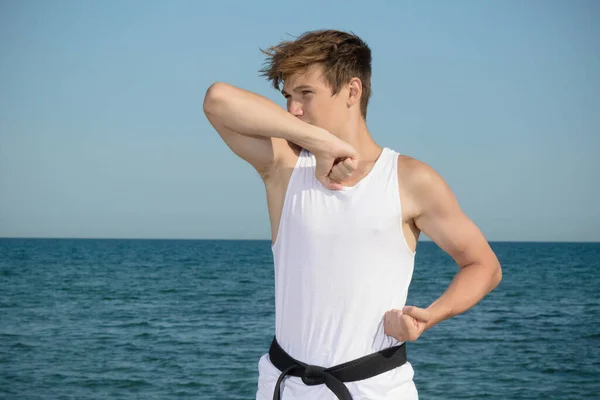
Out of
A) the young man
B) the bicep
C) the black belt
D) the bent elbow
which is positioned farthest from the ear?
the black belt

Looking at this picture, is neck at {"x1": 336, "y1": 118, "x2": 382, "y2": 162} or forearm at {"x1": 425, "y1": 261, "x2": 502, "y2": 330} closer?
forearm at {"x1": 425, "y1": 261, "x2": 502, "y2": 330}

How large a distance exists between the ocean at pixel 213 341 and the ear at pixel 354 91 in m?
12.9

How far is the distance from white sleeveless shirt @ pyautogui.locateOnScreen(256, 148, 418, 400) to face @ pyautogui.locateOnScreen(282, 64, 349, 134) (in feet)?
0.73

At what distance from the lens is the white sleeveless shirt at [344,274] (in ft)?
8.64

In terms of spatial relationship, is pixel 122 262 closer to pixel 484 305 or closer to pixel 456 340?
pixel 484 305

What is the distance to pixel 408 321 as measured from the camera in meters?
2.45

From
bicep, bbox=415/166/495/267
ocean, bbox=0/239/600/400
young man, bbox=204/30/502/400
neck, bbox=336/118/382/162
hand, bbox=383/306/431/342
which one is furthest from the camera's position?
ocean, bbox=0/239/600/400

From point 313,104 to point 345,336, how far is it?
80 cm

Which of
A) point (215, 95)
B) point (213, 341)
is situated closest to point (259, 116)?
point (215, 95)

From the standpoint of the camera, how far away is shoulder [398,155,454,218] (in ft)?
8.78

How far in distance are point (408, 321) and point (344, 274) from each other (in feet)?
0.96

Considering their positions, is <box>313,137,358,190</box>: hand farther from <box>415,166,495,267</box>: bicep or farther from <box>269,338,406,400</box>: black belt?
<box>269,338,406,400</box>: black belt

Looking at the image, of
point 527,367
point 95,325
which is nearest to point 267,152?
point 527,367

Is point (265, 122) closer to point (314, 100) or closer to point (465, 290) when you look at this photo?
point (314, 100)
